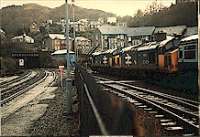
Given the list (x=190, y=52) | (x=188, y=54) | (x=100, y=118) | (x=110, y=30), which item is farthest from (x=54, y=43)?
(x=100, y=118)

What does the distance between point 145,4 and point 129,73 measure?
53.3 feet

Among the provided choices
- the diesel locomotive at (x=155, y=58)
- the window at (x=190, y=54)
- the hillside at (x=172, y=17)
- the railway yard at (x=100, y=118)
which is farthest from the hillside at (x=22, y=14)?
the window at (x=190, y=54)

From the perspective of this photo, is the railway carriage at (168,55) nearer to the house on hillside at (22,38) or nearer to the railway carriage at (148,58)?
the railway carriage at (148,58)

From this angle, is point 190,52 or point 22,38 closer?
point 22,38

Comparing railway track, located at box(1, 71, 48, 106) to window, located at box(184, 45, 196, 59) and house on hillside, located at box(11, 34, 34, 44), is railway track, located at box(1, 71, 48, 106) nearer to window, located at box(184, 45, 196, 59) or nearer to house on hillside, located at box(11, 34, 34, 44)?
house on hillside, located at box(11, 34, 34, 44)

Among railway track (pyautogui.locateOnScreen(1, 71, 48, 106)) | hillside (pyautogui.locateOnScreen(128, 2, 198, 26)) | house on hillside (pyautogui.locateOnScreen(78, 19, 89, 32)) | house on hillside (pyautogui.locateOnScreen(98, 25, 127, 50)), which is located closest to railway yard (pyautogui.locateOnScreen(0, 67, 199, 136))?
house on hillside (pyautogui.locateOnScreen(78, 19, 89, 32))

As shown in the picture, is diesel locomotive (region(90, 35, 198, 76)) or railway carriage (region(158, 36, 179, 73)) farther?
railway carriage (region(158, 36, 179, 73))

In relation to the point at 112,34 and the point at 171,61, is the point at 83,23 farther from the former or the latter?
the point at 171,61

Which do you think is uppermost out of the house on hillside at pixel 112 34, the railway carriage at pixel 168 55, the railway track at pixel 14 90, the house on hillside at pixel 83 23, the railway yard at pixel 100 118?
the house on hillside at pixel 83 23

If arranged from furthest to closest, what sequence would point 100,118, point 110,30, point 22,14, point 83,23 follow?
point 110,30 → point 83,23 → point 22,14 → point 100,118

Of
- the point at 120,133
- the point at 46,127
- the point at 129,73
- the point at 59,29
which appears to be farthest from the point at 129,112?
the point at 129,73

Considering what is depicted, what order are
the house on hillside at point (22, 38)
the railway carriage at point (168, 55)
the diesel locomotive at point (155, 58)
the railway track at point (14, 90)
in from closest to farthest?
1. the house on hillside at point (22, 38)
2. the diesel locomotive at point (155, 58)
3. the railway track at point (14, 90)
4. the railway carriage at point (168, 55)

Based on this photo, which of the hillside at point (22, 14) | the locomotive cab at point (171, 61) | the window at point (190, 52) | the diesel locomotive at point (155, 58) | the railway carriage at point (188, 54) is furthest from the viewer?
the locomotive cab at point (171, 61)

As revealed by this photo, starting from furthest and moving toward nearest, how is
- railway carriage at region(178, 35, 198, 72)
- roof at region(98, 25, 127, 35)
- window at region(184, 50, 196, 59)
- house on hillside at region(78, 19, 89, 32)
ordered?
1. window at region(184, 50, 196, 59)
2. railway carriage at region(178, 35, 198, 72)
3. roof at region(98, 25, 127, 35)
4. house on hillside at region(78, 19, 89, 32)
